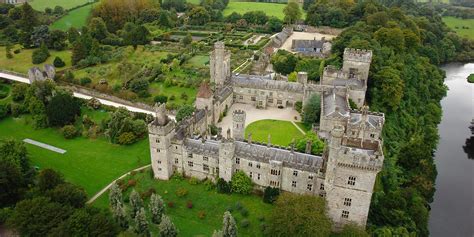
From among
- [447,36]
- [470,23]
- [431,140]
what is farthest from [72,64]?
[470,23]

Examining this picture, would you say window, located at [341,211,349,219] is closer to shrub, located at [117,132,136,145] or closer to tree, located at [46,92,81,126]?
shrub, located at [117,132,136,145]

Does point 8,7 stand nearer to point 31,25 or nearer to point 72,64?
point 31,25

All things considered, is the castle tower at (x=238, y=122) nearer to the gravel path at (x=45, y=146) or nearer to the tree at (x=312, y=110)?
the tree at (x=312, y=110)

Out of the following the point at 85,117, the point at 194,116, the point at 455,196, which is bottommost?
the point at 455,196

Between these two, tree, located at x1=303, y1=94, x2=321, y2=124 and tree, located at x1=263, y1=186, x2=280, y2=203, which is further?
tree, located at x1=303, y1=94, x2=321, y2=124

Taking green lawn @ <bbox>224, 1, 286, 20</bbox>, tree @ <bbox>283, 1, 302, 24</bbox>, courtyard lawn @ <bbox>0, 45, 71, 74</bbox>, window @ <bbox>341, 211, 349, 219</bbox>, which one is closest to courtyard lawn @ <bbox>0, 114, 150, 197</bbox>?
window @ <bbox>341, 211, 349, 219</bbox>

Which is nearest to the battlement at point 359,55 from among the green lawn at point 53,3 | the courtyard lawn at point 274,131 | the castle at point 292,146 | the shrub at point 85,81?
the castle at point 292,146
